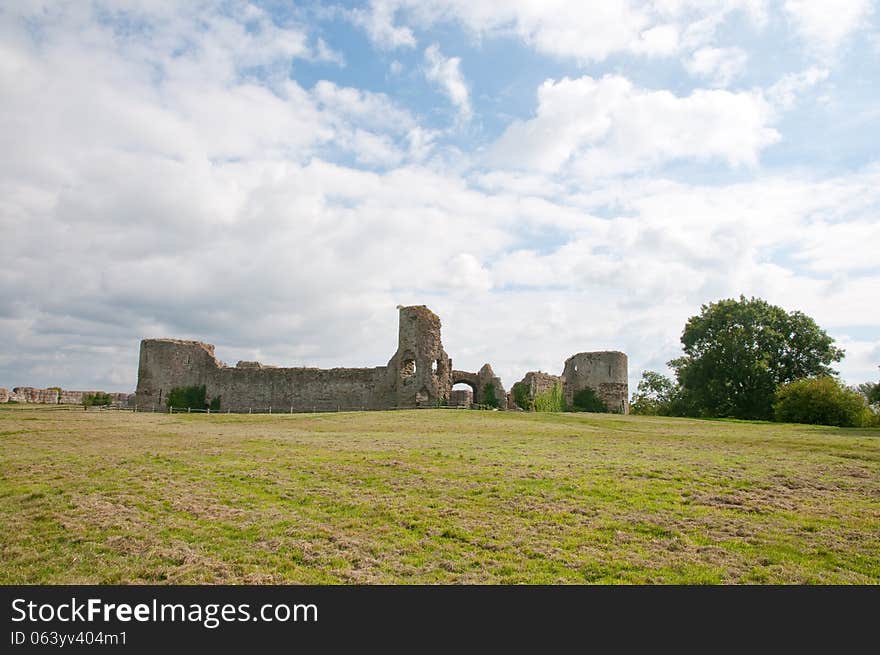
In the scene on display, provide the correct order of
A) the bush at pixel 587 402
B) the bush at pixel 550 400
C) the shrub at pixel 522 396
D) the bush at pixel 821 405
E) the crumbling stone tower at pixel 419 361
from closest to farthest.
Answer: the bush at pixel 821 405, the crumbling stone tower at pixel 419 361, the bush at pixel 550 400, the shrub at pixel 522 396, the bush at pixel 587 402

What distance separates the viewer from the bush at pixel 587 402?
149ft

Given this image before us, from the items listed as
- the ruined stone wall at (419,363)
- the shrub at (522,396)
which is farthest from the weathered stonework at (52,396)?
the shrub at (522,396)

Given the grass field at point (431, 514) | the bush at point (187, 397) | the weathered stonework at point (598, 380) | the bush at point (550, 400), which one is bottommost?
the grass field at point (431, 514)

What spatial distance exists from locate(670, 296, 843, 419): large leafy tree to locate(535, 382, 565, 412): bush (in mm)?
9452

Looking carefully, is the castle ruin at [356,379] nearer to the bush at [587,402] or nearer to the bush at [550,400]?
the bush at [587,402]

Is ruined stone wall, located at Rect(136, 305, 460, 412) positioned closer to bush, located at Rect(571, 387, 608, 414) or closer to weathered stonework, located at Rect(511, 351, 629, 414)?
weathered stonework, located at Rect(511, 351, 629, 414)

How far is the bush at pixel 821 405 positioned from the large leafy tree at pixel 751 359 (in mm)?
6864

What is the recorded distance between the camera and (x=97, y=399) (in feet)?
145

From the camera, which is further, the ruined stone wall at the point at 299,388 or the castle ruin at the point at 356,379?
the ruined stone wall at the point at 299,388

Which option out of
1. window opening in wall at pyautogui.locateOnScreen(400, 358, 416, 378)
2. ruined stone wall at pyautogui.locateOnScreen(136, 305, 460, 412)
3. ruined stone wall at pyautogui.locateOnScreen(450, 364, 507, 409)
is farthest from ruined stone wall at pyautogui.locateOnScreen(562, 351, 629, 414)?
window opening in wall at pyautogui.locateOnScreen(400, 358, 416, 378)

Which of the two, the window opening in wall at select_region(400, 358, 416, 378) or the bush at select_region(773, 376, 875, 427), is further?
the window opening in wall at select_region(400, 358, 416, 378)

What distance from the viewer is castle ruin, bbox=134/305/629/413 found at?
3962 centimetres

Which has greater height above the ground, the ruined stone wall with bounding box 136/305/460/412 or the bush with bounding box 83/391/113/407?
the ruined stone wall with bounding box 136/305/460/412
